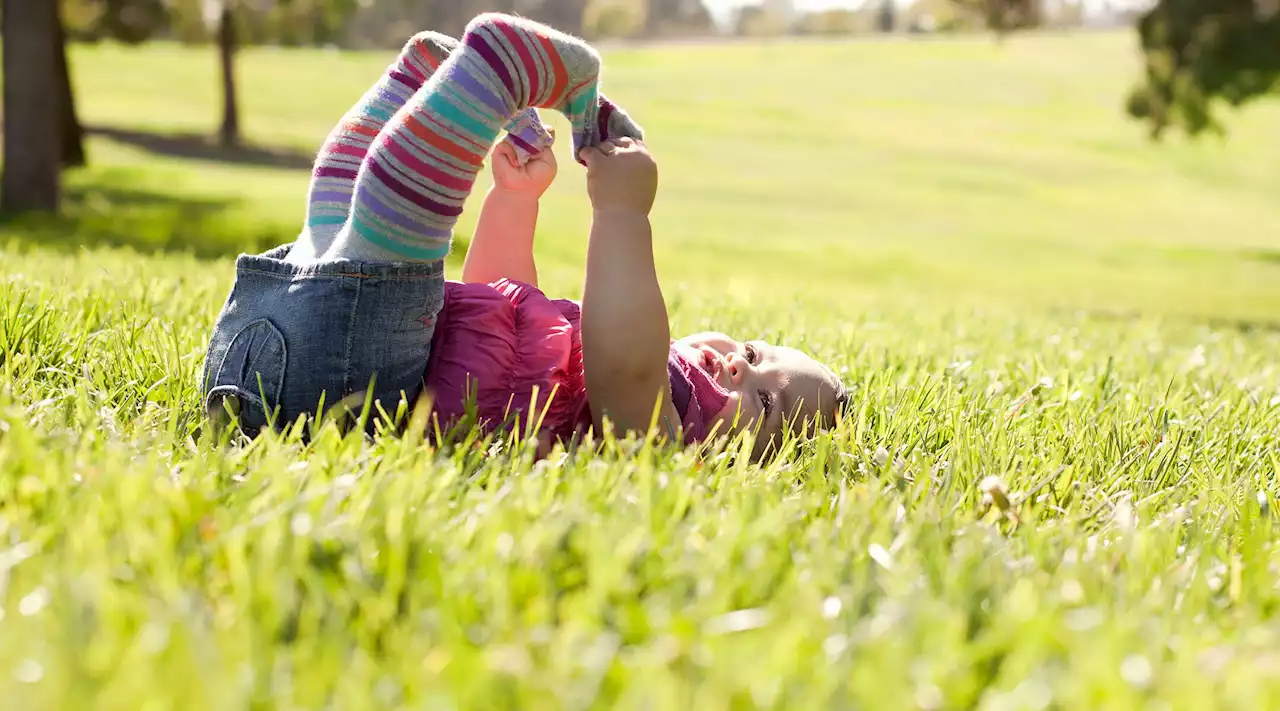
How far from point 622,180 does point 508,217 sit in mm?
839

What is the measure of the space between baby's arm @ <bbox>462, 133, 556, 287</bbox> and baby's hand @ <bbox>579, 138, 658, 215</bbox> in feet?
2.29

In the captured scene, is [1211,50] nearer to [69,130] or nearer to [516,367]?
[516,367]

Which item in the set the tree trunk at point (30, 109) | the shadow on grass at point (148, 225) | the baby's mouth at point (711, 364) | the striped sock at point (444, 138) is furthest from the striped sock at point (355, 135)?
the tree trunk at point (30, 109)

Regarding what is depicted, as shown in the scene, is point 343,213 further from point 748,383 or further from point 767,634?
point 767,634

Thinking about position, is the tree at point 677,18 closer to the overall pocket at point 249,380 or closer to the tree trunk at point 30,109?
the tree trunk at point 30,109

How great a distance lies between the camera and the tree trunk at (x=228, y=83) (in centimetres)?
3105

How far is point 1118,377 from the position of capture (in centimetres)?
448

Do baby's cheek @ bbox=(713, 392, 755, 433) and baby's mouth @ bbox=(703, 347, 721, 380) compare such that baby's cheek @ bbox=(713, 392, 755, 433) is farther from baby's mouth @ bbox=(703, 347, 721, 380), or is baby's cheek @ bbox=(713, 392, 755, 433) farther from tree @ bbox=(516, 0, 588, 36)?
tree @ bbox=(516, 0, 588, 36)

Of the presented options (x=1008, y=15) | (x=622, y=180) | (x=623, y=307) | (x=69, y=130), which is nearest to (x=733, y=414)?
(x=623, y=307)

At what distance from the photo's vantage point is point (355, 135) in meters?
3.06

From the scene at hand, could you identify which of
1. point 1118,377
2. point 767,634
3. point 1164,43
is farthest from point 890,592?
point 1164,43

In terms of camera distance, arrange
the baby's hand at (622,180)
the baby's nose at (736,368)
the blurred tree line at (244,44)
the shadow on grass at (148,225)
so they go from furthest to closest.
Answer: the blurred tree line at (244,44)
the shadow on grass at (148,225)
the baby's nose at (736,368)
the baby's hand at (622,180)

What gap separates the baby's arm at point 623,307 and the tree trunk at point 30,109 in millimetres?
10687

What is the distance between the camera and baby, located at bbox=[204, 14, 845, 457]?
251cm
